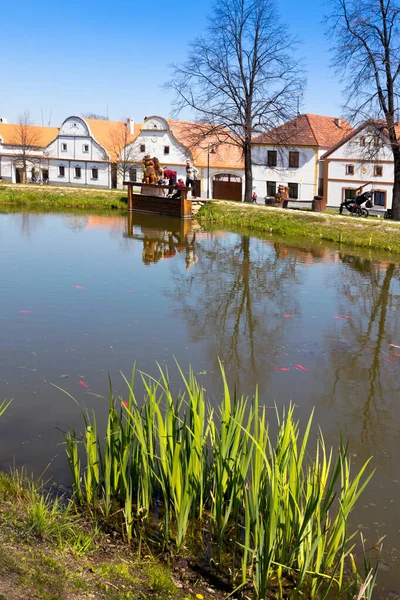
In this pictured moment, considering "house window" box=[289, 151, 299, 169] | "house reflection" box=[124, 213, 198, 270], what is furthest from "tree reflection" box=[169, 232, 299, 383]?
"house window" box=[289, 151, 299, 169]

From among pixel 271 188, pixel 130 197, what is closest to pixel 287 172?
A: pixel 271 188

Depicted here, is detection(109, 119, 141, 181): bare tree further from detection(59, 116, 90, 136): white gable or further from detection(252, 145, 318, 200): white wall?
detection(252, 145, 318, 200): white wall

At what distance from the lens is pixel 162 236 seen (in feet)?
67.5

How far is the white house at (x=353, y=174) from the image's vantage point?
146 ft

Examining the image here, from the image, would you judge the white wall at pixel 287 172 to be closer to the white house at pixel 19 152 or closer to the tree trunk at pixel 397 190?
the tree trunk at pixel 397 190

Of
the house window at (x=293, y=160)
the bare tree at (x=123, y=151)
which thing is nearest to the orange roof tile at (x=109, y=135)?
the bare tree at (x=123, y=151)

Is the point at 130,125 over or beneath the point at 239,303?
over

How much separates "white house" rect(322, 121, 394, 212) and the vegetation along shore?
41.7 meters

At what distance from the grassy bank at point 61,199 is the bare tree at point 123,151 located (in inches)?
965

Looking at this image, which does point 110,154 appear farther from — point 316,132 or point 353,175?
point 353,175

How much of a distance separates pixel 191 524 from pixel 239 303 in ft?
23.5

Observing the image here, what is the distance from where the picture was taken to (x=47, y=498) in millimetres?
4281

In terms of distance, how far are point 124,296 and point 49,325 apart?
236 cm

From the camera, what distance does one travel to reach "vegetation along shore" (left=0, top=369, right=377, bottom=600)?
129 inches
